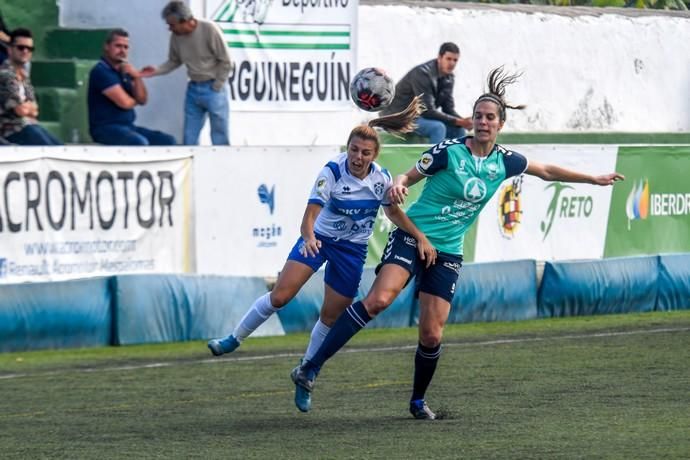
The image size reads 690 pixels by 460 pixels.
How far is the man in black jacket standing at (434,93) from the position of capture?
61.7 ft

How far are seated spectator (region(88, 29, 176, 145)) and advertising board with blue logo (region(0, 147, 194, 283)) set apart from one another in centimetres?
93

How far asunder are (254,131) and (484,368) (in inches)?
262

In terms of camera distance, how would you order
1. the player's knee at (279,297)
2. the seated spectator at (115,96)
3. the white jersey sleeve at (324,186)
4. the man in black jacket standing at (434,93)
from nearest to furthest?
the white jersey sleeve at (324,186), the player's knee at (279,297), the seated spectator at (115,96), the man in black jacket standing at (434,93)

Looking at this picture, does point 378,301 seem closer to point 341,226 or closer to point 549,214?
point 341,226

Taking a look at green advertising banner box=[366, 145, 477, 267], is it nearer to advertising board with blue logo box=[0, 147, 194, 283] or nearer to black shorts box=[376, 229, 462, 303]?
advertising board with blue logo box=[0, 147, 194, 283]

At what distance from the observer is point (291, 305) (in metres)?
16.4

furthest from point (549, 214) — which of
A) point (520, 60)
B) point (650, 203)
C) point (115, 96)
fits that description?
point (115, 96)

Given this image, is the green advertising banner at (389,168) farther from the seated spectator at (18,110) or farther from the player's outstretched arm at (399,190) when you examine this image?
the player's outstretched arm at (399,190)

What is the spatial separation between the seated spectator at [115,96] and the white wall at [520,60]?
4.09 ft

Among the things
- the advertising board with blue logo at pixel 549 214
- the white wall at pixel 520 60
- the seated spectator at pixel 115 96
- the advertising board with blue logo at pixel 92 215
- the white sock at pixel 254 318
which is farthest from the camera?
the white wall at pixel 520 60

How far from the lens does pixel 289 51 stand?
771 inches

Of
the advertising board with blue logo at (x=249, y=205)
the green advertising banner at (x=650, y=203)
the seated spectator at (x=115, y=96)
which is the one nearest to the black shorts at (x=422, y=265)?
the advertising board with blue logo at (x=249, y=205)

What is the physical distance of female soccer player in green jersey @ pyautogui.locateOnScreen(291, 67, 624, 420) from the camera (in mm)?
10375

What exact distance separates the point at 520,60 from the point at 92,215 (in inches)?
385
